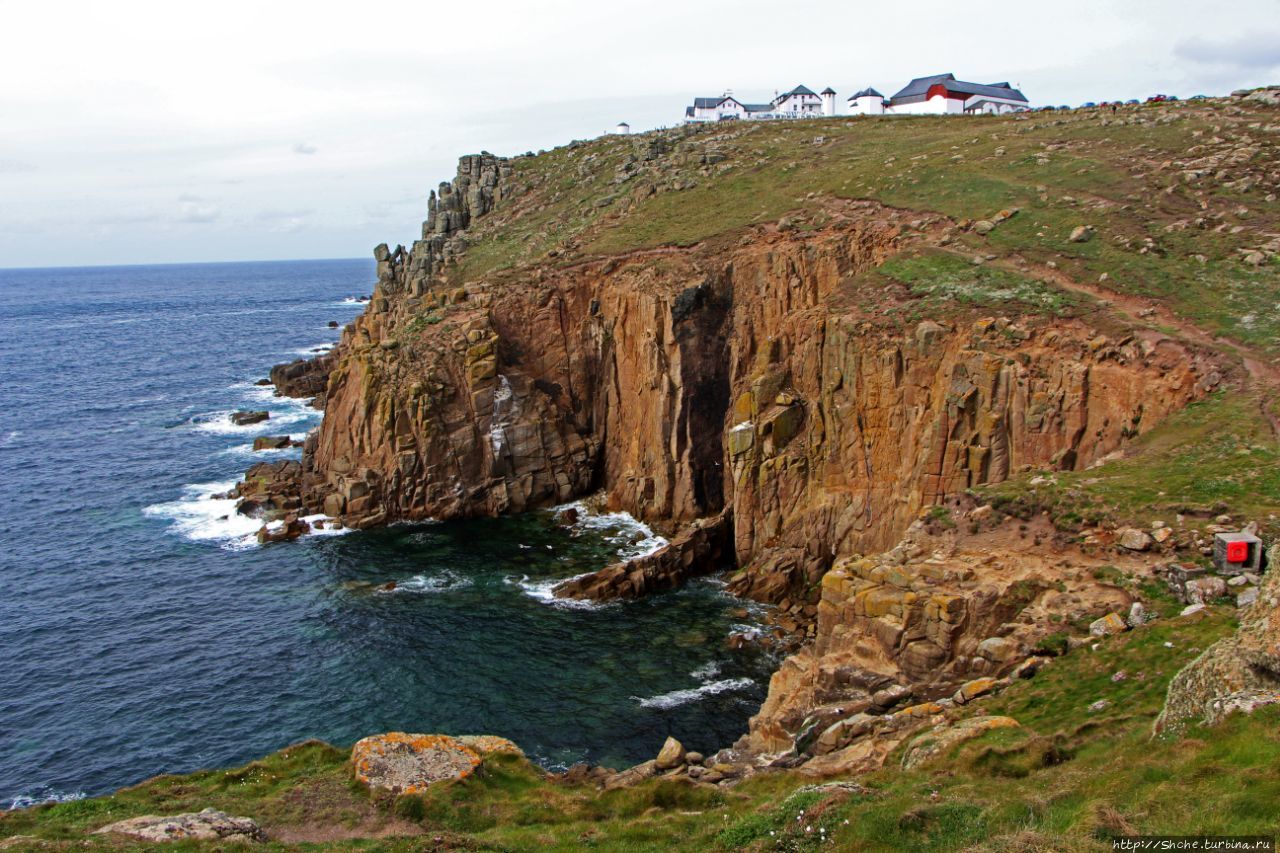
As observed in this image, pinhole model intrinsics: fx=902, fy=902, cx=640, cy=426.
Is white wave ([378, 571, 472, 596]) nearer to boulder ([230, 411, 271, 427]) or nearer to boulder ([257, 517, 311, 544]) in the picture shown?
boulder ([257, 517, 311, 544])

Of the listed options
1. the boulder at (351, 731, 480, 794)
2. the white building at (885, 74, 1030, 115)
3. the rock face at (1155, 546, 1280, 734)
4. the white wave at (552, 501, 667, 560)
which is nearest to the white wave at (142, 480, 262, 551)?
the white wave at (552, 501, 667, 560)

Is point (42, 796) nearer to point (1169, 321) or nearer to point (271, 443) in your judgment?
point (271, 443)

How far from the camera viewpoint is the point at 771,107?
12744 centimetres

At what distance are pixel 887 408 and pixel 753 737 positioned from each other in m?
23.1

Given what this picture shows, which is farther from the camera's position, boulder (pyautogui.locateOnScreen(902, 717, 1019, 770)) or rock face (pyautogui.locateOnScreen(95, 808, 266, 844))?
boulder (pyautogui.locateOnScreen(902, 717, 1019, 770))

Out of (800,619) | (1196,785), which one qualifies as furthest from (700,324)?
(1196,785)

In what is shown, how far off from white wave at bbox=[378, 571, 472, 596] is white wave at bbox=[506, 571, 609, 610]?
2.99 metres

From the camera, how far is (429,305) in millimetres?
75188

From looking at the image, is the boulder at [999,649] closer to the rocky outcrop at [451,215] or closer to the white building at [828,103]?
the rocky outcrop at [451,215]

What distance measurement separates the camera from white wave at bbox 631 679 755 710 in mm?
40219

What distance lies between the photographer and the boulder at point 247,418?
9400 cm

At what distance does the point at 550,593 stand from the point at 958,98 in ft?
272

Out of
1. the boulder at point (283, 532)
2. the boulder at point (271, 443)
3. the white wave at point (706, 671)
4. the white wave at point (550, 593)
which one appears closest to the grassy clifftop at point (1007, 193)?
the boulder at point (271, 443)

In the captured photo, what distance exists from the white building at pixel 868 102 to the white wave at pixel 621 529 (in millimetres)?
70689
